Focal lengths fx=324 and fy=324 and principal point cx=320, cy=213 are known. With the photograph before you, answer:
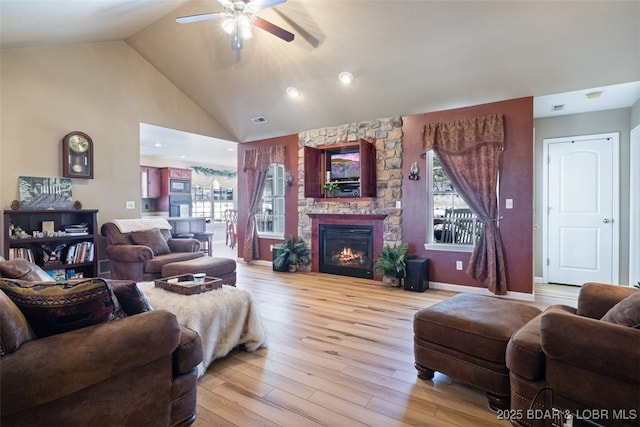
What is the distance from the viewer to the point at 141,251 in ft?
13.5

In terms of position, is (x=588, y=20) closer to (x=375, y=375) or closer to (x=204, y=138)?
(x=375, y=375)

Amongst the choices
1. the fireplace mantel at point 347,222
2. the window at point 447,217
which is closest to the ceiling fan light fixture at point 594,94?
the window at point 447,217

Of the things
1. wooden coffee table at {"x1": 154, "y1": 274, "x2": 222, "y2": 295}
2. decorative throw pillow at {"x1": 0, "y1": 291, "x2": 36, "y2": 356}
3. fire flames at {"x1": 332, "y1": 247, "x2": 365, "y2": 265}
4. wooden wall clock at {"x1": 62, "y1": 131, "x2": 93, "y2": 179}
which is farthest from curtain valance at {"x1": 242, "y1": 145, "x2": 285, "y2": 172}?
decorative throw pillow at {"x1": 0, "y1": 291, "x2": 36, "y2": 356}

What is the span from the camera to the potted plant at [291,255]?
19.0ft

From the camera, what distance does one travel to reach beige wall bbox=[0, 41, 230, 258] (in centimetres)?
398

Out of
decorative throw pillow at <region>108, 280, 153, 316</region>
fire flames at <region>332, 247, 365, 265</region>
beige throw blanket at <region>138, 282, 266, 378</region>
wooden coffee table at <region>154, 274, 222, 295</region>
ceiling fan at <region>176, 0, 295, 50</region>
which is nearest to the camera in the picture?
decorative throw pillow at <region>108, 280, 153, 316</region>

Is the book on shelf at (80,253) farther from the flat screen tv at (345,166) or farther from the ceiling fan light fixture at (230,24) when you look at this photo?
the flat screen tv at (345,166)

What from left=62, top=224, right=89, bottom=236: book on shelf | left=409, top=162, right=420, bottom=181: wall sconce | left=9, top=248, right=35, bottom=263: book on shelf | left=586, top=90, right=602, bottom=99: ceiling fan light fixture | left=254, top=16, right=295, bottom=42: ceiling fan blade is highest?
left=254, top=16, right=295, bottom=42: ceiling fan blade

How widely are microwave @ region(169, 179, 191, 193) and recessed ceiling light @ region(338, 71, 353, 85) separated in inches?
260

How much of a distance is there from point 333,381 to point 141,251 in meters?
3.14

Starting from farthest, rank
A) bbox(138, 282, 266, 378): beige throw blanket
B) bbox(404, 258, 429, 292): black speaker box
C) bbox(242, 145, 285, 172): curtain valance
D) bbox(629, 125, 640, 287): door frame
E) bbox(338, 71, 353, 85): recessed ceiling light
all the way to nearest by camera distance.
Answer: bbox(242, 145, 285, 172): curtain valance, bbox(404, 258, 429, 292): black speaker box, bbox(338, 71, 353, 85): recessed ceiling light, bbox(629, 125, 640, 287): door frame, bbox(138, 282, 266, 378): beige throw blanket

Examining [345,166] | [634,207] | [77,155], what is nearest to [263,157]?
[345,166]

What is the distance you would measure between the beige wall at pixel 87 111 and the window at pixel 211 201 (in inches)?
183

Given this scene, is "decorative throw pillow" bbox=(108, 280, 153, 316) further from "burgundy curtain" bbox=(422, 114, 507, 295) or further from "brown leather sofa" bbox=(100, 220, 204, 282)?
"burgundy curtain" bbox=(422, 114, 507, 295)
